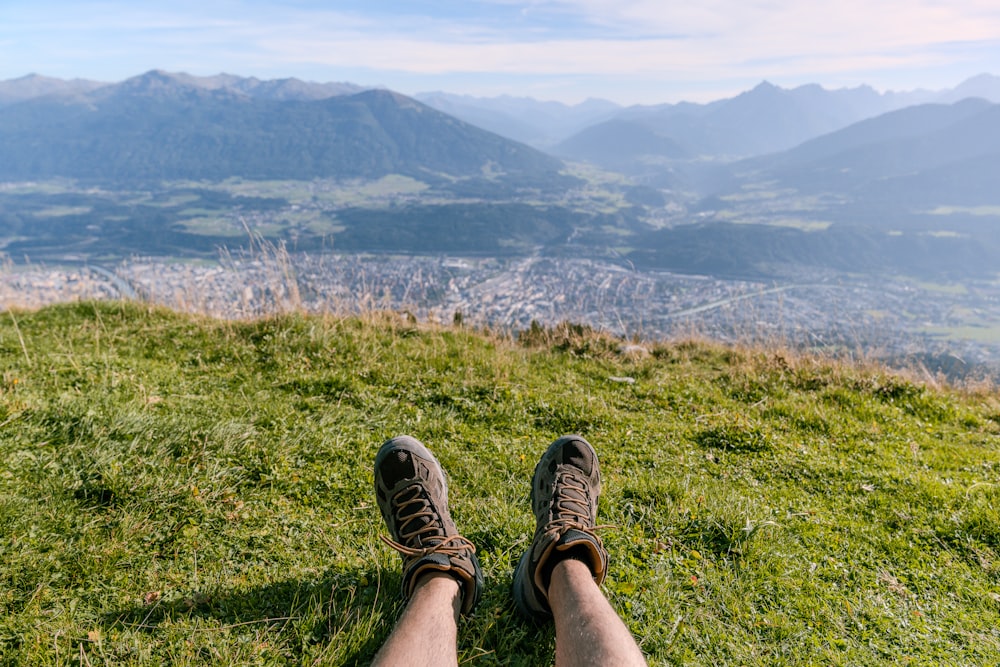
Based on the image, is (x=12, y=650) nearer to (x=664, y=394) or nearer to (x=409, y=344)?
(x=409, y=344)

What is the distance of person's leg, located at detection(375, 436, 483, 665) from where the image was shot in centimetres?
209

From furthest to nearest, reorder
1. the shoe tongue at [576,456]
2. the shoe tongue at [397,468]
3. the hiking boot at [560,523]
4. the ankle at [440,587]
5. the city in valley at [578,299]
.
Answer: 1. the city in valley at [578,299]
2. the shoe tongue at [576,456]
3. the shoe tongue at [397,468]
4. the hiking boot at [560,523]
5. the ankle at [440,587]

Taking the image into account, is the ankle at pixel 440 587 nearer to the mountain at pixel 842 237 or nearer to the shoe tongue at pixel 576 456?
the shoe tongue at pixel 576 456

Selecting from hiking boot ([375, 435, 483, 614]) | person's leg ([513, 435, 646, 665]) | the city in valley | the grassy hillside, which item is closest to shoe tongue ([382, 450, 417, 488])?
hiking boot ([375, 435, 483, 614])

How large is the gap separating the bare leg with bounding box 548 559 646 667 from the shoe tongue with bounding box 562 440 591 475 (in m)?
0.83

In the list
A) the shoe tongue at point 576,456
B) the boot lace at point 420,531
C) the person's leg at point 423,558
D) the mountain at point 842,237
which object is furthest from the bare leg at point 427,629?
A: the mountain at point 842,237

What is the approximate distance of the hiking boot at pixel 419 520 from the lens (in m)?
2.57

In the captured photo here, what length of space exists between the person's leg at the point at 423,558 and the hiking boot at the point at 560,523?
295mm

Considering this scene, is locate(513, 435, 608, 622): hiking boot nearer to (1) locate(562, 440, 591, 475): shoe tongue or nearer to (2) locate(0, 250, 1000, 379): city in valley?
(1) locate(562, 440, 591, 475): shoe tongue

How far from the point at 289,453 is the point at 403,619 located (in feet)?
7.11

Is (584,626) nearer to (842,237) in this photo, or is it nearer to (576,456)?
(576,456)

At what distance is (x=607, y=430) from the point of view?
4996 millimetres

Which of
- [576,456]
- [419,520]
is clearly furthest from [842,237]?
[419,520]

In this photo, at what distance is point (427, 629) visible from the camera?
2.17 meters
